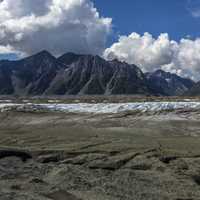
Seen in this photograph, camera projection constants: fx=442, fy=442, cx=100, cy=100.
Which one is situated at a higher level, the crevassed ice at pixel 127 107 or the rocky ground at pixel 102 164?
the crevassed ice at pixel 127 107

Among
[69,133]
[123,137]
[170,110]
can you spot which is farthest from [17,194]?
[170,110]

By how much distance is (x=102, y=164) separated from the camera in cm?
2188

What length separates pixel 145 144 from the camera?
2842 centimetres

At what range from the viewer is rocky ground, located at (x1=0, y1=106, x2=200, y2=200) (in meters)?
16.3

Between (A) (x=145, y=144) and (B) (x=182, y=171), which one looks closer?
(B) (x=182, y=171)

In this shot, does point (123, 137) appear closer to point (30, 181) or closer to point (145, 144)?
point (145, 144)

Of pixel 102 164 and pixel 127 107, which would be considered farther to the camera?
pixel 127 107

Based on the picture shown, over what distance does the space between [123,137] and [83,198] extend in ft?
58.1

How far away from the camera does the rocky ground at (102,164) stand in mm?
16266

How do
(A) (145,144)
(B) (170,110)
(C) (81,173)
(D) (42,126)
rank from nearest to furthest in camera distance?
1. (C) (81,173)
2. (A) (145,144)
3. (D) (42,126)
4. (B) (170,110)

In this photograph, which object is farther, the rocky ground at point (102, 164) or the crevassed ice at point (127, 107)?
the crevassed ice at point (127, 107)

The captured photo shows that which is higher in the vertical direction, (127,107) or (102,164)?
(127,107)

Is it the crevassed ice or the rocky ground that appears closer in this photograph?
the rocky ground

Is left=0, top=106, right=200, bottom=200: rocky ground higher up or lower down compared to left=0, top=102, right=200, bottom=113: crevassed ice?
lower down
